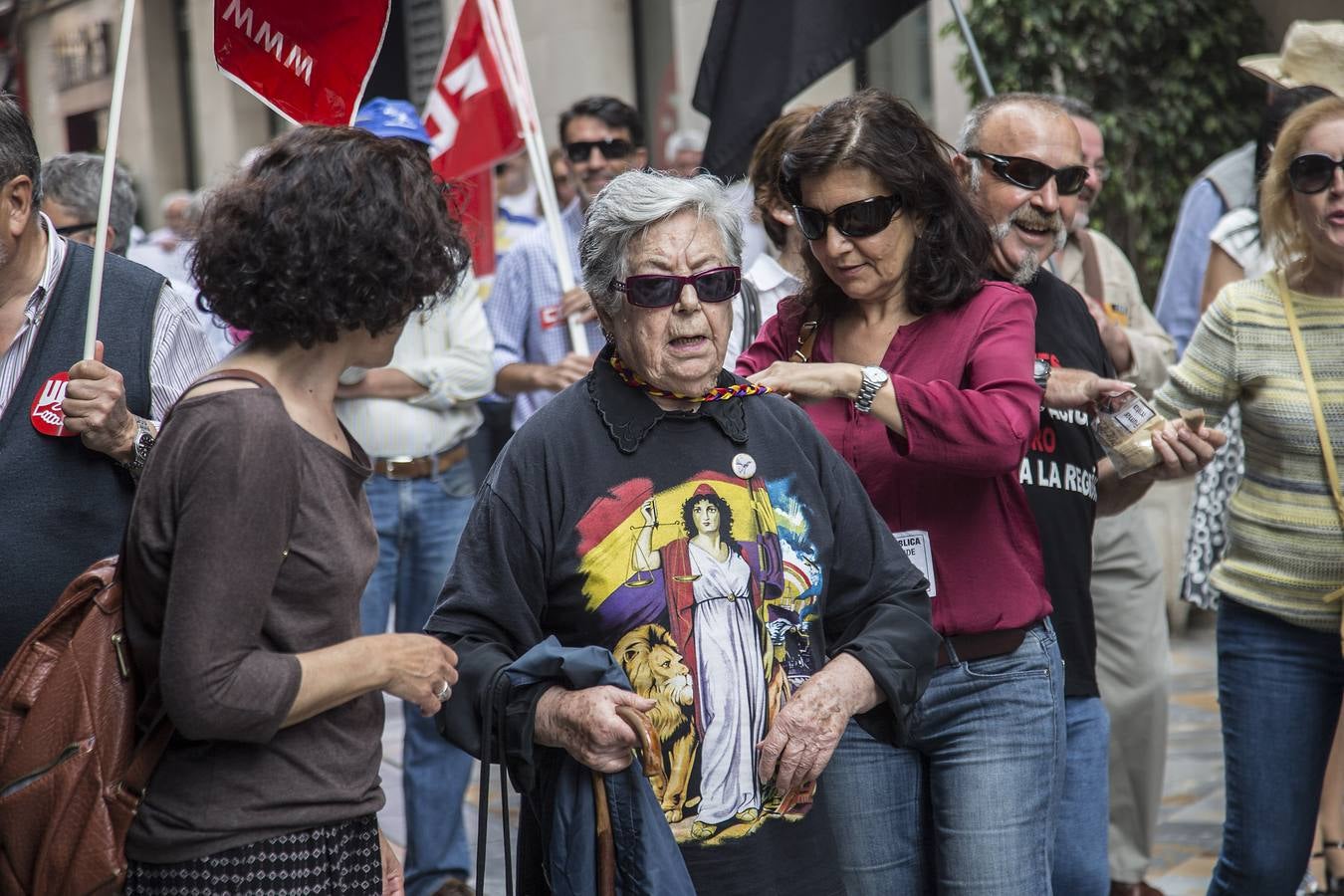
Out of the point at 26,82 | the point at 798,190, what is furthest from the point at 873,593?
the point at 26,82

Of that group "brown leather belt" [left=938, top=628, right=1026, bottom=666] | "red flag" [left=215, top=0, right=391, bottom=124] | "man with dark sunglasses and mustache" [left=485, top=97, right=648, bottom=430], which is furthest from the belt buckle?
"brown leather belt" [left=938, top=628, right=1026, bottom=666]

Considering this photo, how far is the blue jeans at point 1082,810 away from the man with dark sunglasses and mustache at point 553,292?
2.31 metres

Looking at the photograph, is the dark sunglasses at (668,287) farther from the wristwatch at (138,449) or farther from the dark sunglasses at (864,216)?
the wristwatch at (138,449)

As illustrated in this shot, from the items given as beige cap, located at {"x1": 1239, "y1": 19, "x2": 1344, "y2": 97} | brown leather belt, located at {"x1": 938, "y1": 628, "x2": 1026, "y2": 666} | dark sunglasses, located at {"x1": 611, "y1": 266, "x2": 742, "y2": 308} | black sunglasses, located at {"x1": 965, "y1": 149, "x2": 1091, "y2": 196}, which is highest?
beige cap, located at {"x1": 1239, "y1": 19, "x2": 1344, "y2": 97}

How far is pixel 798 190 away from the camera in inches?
131

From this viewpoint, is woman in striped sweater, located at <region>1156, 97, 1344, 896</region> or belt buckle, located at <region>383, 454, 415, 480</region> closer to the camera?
woman in striped sweater, located at <region>1156, 97, 1344, 896</region>

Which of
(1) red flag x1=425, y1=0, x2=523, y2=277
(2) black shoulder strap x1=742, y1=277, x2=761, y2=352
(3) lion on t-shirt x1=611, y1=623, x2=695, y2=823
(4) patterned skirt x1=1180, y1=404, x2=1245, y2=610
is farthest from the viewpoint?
(1) red flag x1=425, y1=0, x2=523, y2=277

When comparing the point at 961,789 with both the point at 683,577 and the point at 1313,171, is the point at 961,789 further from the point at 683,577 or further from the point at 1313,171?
the point at 1313,171

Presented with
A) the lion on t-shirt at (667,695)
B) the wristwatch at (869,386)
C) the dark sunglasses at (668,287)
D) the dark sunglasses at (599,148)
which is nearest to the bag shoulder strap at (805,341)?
the wristwatch at (869,386)

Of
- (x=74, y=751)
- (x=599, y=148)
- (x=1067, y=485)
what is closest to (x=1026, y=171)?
(x=1067, y=485)

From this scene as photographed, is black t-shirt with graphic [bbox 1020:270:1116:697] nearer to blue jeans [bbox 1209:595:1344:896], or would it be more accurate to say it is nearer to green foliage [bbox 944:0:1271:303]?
blue jeans [bbox 1209:595:1344:896]

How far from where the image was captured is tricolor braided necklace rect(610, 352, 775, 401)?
9.23 feet

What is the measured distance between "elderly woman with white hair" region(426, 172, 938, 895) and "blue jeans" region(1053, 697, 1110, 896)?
1.01m

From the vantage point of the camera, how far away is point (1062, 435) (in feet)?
12.2
